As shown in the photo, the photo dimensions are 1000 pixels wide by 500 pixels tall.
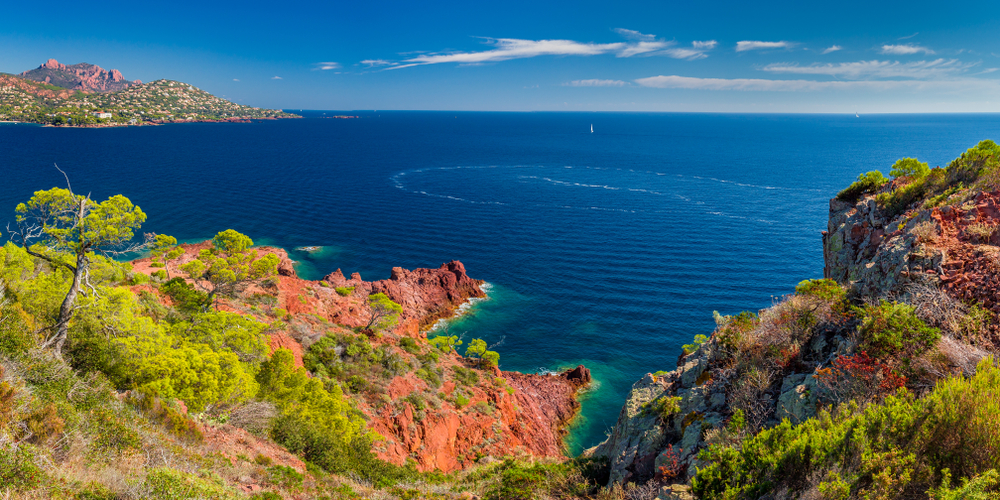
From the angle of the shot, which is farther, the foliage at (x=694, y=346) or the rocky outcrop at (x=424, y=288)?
the rocky outcrop at (x=424, y=288)

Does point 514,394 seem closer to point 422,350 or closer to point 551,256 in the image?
point 422,350

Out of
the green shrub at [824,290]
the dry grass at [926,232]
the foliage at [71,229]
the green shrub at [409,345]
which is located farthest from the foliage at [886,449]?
the green shrub at [409,345]

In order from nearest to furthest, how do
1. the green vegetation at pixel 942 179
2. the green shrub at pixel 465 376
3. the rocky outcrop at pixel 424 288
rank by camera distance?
the green vegetation at pixel 942 179 → the green shrub at pixel 465 376 → the rocky outcrop at pixel 424 288

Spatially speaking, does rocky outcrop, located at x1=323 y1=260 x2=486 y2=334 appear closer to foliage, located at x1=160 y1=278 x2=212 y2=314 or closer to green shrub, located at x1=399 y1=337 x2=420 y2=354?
green shrub, located at x1=399 y1=337 x2=420 y2=354

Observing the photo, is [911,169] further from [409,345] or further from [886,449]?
[409,345]

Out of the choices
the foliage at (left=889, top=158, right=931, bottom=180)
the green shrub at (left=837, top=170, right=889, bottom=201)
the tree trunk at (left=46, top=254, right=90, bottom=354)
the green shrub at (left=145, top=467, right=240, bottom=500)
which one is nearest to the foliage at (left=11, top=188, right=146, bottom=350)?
the tree trunk at (left=46, top=254, right=90, bottom=354)

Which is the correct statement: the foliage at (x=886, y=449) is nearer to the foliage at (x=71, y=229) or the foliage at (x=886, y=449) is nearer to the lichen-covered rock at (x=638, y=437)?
the lichen-covered rock at (x=638, y=437)

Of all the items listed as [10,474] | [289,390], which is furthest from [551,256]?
[10,474]

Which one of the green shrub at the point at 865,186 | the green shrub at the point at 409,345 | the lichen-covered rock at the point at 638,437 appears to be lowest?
the green shrub at the point at 409,345
